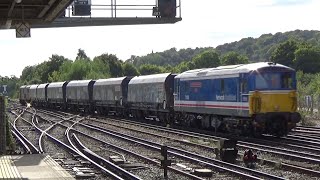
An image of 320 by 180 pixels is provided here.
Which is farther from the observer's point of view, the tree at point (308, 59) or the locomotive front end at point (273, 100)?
the tree at point (308, 59)

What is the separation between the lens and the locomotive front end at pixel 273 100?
20844 mm

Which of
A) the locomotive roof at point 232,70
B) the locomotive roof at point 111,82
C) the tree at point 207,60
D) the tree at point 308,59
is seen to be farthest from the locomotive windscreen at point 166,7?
the tree at point 207,60

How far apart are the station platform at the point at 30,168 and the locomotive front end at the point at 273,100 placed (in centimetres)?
874

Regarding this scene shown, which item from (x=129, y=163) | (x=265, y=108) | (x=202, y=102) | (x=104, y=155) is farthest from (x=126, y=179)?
(x=202, y=102)

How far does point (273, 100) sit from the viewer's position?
69.7 feet

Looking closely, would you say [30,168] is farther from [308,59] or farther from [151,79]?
[308,59]

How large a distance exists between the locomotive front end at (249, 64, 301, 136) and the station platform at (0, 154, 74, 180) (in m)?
8.74

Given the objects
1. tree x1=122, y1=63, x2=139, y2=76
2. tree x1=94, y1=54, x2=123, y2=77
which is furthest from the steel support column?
tree x1=122, y1=63, x2=139, y2=76

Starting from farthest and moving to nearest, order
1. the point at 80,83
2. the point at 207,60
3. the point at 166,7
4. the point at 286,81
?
the point at 207,60 → the point at 80,83 → the point at 286,81 → the point at 166,7

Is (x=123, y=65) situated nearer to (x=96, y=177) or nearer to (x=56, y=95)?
(x=56, y=95)

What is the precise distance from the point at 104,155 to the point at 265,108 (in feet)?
21.7

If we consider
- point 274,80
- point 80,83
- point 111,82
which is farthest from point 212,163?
point 80,83

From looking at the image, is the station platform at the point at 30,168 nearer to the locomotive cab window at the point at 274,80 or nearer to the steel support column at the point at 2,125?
the steel support column at the point at 2,125

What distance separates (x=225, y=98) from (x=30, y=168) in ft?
37.2
